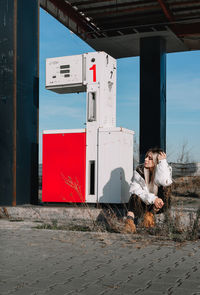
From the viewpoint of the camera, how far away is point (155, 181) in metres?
5.87

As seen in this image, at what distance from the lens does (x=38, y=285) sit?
10.5 ft

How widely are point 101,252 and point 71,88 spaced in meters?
4.03

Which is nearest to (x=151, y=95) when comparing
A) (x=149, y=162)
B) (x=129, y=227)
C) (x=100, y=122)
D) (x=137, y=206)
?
(x=100, y=122)

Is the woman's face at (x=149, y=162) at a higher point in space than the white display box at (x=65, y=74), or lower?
lower

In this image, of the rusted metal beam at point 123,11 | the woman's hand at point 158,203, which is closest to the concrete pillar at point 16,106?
the woman's hand at point 158,203

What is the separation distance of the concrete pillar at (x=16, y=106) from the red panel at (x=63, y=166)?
1.40ft

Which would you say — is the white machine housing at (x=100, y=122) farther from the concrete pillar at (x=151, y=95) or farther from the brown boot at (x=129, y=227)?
the concrete pillar at (x=151, y=95)

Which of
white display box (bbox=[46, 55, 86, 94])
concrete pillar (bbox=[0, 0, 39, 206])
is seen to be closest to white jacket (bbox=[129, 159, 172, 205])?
white display box (bbox=[46, 55, 86, 94])

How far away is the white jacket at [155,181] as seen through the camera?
5.74m

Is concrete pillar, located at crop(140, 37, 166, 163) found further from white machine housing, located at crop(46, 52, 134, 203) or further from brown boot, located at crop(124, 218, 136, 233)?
brown boot, located at crop(124, 218, 136, 233)

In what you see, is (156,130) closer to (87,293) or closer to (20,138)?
(20,138)

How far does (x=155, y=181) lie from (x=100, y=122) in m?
1.90

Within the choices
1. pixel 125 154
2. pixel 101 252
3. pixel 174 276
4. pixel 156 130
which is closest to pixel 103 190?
pixel 125 154

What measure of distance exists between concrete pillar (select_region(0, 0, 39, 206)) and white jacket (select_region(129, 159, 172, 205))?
260cm
